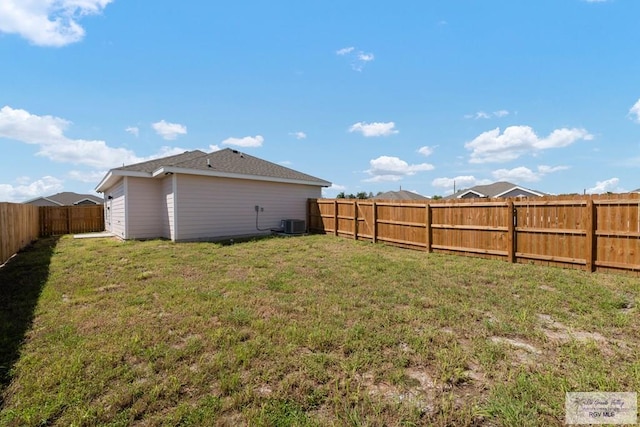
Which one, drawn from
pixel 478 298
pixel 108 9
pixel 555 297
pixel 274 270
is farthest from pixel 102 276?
Result: pixel 555 297

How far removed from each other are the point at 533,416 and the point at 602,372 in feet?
3.51

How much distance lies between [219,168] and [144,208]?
3.46 metres

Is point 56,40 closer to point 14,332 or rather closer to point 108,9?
point 108,9

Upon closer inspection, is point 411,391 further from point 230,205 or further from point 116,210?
point 116,210

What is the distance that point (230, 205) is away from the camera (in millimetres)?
12180

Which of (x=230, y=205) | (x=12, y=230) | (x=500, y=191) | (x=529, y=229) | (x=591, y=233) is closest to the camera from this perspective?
(x=591, y=233)

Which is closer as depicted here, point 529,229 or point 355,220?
point 529,229

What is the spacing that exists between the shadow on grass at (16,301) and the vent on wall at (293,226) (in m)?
7.85

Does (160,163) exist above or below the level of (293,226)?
above

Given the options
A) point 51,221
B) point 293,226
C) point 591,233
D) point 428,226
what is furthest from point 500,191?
point 51,221

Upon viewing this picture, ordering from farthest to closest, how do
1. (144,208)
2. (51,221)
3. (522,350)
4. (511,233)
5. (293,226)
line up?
1. (51,221)
2. (293,226)
3. (144,208)
4. (511,233)
5. (522,350)

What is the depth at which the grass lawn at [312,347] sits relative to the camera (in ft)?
6.74

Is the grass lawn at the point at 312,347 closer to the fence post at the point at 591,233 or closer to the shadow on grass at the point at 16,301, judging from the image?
the shadow on grass at the point at 16,301

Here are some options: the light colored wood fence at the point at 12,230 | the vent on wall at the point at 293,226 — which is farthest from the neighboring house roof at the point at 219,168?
the light colored wood fence at the point at 12,230
